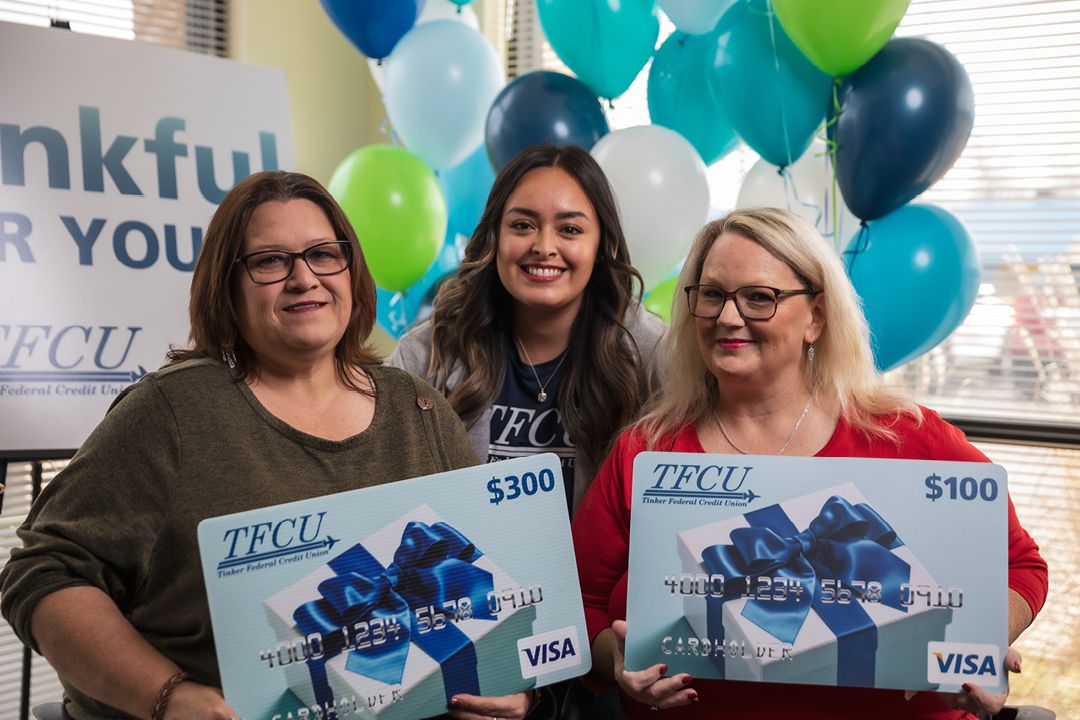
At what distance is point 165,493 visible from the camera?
150cm

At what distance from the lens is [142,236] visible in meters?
2.78

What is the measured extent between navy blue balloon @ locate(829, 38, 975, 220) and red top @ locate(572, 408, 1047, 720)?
2.55 ft

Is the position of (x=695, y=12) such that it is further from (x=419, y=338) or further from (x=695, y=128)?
(x=419, y=338)

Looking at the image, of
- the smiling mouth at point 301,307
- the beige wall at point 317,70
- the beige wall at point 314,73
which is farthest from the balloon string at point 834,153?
the beige wall at point 314,73

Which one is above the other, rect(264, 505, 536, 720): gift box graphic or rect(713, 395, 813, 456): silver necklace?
rect(713, 395, 813, 456): silver necklace

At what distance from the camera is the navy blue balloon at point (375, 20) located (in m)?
3.03

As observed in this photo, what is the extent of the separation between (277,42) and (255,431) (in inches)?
115

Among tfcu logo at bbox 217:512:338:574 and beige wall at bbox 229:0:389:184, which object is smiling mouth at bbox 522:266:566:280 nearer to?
tfcu logo at bbox 217:512:338:574

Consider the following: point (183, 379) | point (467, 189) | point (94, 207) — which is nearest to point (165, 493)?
point (183, 379)

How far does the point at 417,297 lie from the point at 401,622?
2067mm

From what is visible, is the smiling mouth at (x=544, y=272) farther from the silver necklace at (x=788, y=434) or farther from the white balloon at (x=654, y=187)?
the white balloon at (x=654, y=187)

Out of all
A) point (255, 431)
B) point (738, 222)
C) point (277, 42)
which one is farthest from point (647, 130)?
point (277, 42)

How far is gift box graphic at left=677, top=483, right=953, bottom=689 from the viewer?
151 cm

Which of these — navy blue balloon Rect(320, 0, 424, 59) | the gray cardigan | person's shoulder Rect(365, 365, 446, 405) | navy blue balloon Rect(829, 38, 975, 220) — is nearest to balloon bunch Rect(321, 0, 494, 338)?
navy blue balloon Rect(320, 0, 424, 59)
